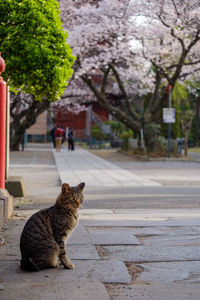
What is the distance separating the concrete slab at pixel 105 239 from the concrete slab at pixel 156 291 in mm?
1498

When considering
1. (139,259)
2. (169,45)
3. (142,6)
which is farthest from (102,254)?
(169,45)

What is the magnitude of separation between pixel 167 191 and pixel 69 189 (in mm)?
7454

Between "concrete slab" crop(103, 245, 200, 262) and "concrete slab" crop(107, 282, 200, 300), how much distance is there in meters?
0.82

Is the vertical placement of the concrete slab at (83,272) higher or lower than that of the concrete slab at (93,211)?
higher

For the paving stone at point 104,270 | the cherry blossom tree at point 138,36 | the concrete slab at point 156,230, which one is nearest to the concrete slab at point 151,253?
the paving stone at point 104,270

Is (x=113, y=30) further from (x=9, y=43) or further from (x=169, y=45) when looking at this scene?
(x=9, y=43)

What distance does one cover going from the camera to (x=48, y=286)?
4.03m

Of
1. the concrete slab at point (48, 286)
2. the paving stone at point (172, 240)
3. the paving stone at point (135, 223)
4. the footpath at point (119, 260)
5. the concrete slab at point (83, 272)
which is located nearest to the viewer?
the concrete slab at point (48, 286)

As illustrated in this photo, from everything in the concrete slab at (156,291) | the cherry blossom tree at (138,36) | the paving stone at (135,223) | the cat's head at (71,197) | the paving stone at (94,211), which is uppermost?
the cherry blossom tree at (138,36)

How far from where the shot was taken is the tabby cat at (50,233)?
Result: 4.38 meters

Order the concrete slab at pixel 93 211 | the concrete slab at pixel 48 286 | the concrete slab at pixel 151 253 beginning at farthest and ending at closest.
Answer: the concrete slab at pixel 93 211 → the concrete slab at pixel 151 253 → the concrete slab at pixel 48 286

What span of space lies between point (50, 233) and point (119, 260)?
2.83ft

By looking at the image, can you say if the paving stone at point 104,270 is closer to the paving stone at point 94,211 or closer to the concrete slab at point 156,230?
the concrete slab at point 156,230

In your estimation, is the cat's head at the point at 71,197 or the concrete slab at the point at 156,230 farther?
the concrete slab at the point at 156,230
